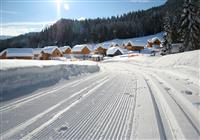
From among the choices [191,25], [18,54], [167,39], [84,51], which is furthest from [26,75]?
[84,51]

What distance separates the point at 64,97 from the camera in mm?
7953

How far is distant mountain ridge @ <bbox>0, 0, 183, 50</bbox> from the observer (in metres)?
136

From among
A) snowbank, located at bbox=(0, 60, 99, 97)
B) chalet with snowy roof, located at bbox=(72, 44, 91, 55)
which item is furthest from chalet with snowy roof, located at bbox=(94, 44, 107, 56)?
snowbank, located at bbox=(0, 60, 99, 97)

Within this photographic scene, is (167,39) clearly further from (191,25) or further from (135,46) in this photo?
(135,46)

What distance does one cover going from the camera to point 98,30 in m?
141

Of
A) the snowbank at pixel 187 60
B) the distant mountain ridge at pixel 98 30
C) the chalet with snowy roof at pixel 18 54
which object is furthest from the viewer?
the distant mountain ridge at pixel 98 30

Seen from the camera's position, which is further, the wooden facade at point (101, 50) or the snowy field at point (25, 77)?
the wooden facade at point (101, 50)

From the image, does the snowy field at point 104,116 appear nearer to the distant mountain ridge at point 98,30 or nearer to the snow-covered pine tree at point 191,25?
the snow-covered pine tree at point 191,25

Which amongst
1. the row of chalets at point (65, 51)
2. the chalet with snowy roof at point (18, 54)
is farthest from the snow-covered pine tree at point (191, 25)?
the chalet with snowy roof at point (18, 54)

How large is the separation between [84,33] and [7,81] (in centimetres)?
13805

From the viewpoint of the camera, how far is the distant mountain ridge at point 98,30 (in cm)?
13550

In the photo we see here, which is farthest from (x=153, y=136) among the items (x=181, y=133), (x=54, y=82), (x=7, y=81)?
(x=54, y=82)

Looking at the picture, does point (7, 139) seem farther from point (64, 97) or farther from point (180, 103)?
point (180, 103)

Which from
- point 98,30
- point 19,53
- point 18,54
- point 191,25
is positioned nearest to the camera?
point 191,25
